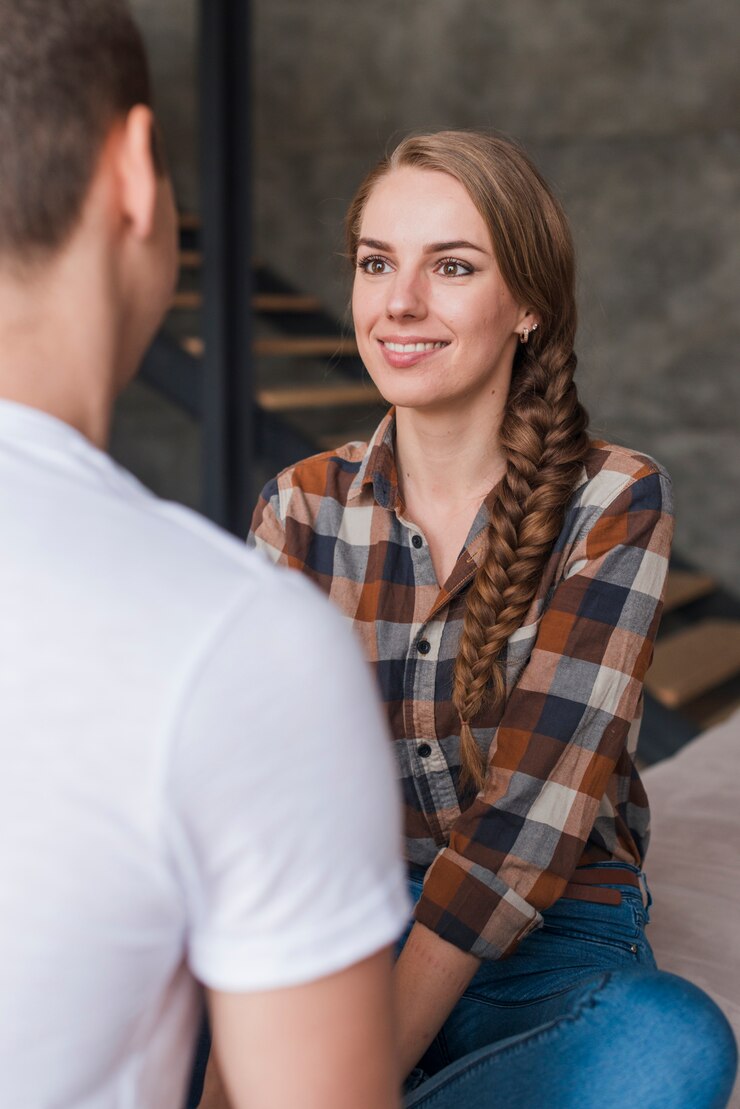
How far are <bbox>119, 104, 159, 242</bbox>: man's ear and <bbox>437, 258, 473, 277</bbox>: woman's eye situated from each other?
Answer: 87cm

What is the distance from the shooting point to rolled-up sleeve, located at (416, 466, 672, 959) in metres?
1.25


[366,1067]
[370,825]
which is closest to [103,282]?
[370,825]

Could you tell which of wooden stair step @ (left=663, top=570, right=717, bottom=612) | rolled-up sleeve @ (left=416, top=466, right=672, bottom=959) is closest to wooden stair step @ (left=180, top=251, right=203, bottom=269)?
wooden stair step @ (left=663, top=570, right=717, bottom=612)

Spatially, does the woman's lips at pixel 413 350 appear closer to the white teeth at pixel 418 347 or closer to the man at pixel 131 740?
the white teeth at pixel 418 347

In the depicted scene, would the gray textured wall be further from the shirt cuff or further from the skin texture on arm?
the skin texture on arm

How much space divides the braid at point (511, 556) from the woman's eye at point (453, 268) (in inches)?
8.2

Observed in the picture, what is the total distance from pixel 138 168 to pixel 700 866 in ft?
4.88

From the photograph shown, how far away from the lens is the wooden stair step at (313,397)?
3801mm

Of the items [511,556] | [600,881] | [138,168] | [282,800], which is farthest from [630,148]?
[282,800]

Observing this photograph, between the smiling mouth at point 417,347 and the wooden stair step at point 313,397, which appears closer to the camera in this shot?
the smiling mouth at point 417,347

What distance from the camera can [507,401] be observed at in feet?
5.10

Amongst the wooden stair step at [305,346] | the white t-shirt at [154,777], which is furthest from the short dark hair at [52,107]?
the wooden stair step at [305,346]

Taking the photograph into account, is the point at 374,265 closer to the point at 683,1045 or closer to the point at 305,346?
the point at 683,1045

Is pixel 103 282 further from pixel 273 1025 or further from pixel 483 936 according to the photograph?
pixel 483 936
